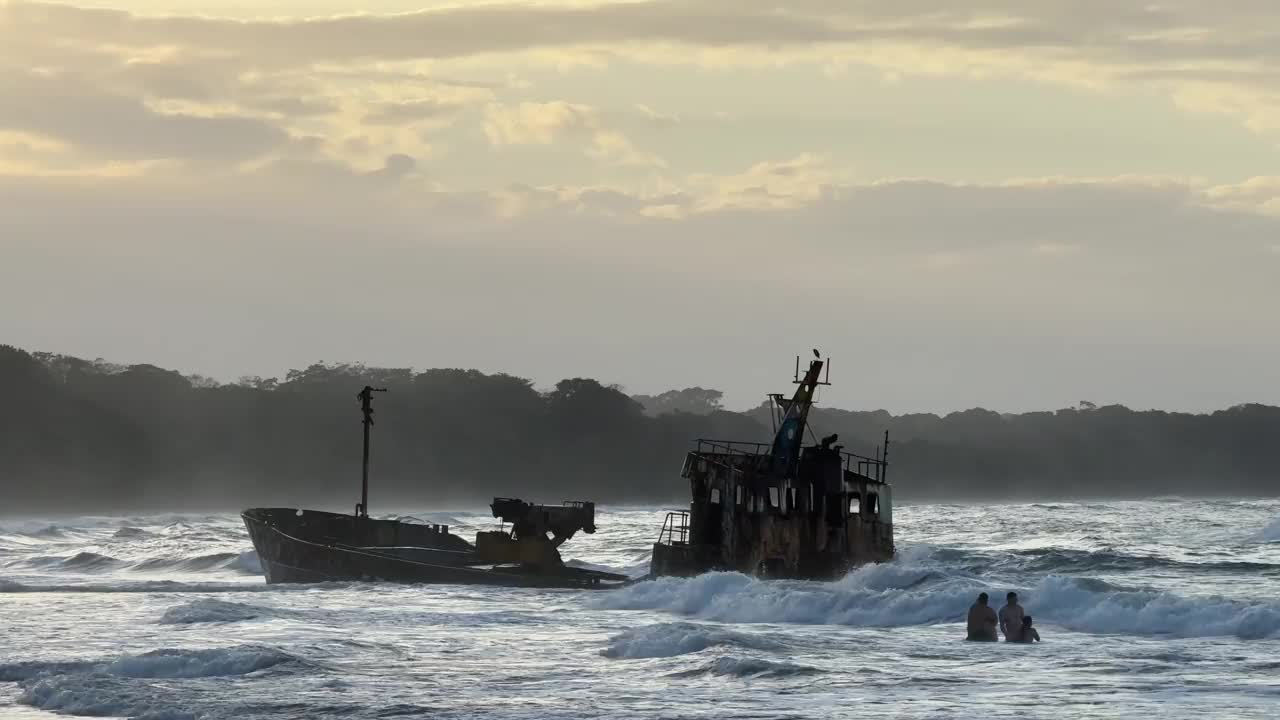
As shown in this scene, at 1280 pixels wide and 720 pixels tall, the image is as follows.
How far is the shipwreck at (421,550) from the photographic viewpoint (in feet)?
169

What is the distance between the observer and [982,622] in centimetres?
3431

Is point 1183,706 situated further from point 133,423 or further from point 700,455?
point 133,423

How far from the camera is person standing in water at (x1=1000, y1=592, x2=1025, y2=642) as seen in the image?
111 ft

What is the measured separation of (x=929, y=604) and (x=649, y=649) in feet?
35.5

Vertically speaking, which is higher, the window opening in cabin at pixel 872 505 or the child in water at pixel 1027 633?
the window opening in cabin at pixel 872 505

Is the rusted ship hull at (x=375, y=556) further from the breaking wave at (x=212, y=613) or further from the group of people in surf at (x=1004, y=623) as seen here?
the group of people in surf at (x=1004, y=623)

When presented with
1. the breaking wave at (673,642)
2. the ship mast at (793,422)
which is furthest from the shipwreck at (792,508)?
the breaking wave at (673,642)

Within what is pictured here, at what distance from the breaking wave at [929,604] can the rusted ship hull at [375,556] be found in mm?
6473

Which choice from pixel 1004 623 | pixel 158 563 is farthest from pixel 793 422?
pixel 158 563

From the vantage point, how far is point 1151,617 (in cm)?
3838

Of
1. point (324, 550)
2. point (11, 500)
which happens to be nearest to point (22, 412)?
point (11, 500)

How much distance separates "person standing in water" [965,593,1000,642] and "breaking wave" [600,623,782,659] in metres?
4.04

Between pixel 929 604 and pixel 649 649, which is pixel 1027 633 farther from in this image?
pixel 649 649

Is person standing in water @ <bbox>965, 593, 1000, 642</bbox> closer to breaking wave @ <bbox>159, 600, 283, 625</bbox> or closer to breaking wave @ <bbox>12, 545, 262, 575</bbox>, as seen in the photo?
breaking wave @ <bbox>159, 600, 283, 625</bbox>
